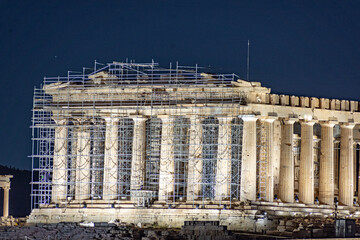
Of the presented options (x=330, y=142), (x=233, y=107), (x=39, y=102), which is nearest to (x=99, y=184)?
(x=39, y=102)

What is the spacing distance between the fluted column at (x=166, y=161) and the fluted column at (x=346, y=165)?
65.6 ft

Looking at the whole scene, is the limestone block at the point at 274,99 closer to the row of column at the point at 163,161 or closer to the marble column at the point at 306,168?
the row of column at the point at 163,161

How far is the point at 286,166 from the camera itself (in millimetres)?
104375

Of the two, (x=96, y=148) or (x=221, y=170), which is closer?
(x=221, y=170)

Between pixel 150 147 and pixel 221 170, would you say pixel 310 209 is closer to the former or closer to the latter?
pixel 221 170

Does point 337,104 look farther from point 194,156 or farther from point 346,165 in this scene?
point 194,156

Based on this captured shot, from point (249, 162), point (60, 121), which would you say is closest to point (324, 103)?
point (249, 162)

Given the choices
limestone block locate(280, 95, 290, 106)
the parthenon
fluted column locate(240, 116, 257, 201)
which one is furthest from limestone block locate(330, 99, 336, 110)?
fluted column locate(240, 116, 257, 201)

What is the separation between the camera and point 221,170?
332 feet

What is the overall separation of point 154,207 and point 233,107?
1339cm

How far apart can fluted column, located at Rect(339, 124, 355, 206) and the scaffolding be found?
11384mm

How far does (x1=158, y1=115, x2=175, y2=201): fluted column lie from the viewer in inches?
4048

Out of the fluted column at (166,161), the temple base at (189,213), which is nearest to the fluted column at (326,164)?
the temple base at (189,213)

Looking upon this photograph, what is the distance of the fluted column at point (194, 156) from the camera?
102m
